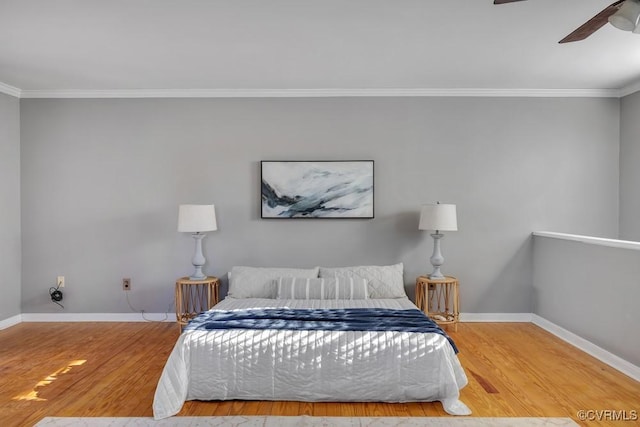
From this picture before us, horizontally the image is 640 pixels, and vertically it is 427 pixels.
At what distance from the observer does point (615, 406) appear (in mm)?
2461

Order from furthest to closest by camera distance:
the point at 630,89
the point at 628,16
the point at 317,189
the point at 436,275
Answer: the point at 317,189
the point at 630,89
the point at 436,275
the point at 628,16

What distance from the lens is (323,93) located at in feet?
13.8

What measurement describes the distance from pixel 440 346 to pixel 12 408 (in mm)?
2767

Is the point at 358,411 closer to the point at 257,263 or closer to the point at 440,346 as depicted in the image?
the point at 440,346

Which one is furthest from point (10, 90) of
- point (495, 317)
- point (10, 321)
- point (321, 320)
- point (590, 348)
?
point (590, 348)

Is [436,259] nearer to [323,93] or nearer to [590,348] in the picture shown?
[590,348]

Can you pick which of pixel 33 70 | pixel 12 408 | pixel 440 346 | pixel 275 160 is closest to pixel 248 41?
pixel 275 160

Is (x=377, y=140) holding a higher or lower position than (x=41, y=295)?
higher

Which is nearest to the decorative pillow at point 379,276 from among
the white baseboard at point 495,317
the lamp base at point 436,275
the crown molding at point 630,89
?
the lamp base at point 436,275

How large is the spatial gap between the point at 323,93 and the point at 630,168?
337 centimetres

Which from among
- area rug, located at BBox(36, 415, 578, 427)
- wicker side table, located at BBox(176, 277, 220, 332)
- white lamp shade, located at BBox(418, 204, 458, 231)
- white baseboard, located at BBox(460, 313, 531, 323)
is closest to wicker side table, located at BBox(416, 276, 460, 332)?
white baseboard, located at BBox(460, 313, 531, 323)

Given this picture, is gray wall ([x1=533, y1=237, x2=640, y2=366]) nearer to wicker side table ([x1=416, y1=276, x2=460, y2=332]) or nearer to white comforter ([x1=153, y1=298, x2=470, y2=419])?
wicker side table ([x1=416, y1=276, x2=460, y2=332])

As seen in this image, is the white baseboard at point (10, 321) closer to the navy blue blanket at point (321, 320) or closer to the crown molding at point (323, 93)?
the crown molding at point (323, 93)

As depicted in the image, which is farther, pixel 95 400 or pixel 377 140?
pixel 377 140
